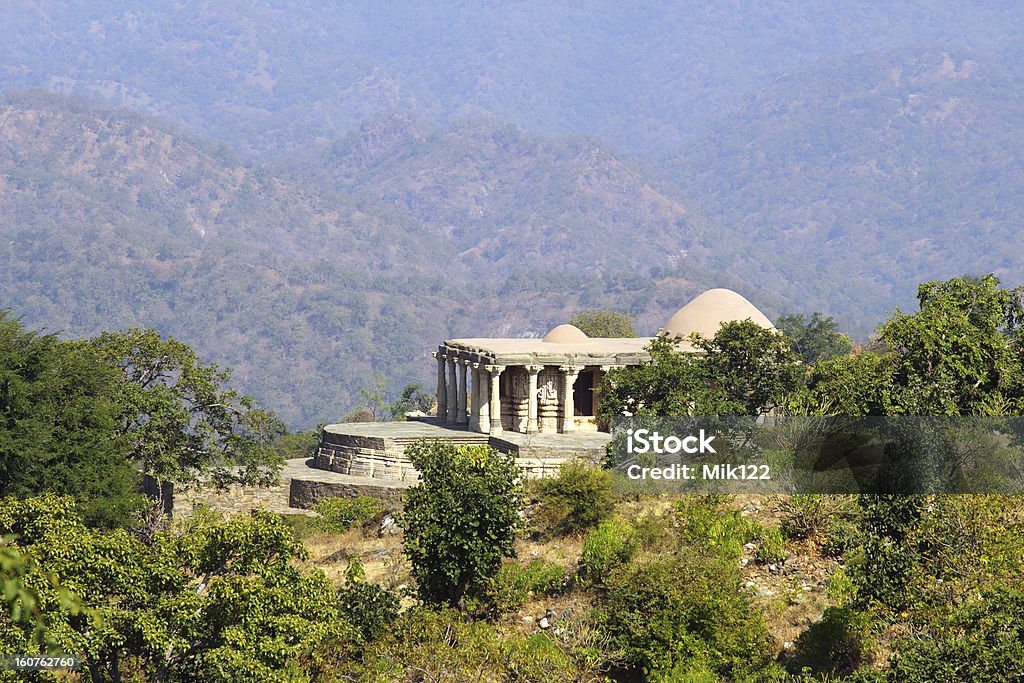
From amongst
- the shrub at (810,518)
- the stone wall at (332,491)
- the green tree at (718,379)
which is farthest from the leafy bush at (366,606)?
the green tree at (718,379)

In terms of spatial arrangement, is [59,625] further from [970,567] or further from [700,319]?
[700,319]

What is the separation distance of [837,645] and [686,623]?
3.27 meters

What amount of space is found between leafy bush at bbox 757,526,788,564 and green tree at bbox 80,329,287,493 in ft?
60.0

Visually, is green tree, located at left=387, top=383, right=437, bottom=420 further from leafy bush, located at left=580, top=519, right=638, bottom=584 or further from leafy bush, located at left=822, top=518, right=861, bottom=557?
leafy bush, located at left=822, top=518, right=861, bottom=557

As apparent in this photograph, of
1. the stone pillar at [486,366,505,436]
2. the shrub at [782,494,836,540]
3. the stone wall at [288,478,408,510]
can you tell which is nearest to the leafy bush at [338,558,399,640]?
the shrub at [782,494,836,540]

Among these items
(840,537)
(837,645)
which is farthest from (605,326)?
(837,645)

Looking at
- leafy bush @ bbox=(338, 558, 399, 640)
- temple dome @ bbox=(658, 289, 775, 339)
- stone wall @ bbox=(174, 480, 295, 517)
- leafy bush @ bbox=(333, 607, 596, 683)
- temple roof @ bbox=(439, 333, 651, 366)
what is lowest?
leafy bush @ bbox=(333, 607, 596, 683)

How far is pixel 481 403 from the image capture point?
5444 centimetres

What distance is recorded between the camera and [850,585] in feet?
101

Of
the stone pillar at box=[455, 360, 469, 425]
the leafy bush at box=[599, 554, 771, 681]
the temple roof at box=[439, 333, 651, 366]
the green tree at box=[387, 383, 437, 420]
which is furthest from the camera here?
the green tree at box=[387, 383, 437, 420]

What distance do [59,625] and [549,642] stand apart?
10538 mm

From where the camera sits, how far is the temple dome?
58537 millimetres

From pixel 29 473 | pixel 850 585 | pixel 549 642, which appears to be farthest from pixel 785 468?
pixel 29 473

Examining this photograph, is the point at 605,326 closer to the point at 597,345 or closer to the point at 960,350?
the point at 597,345
